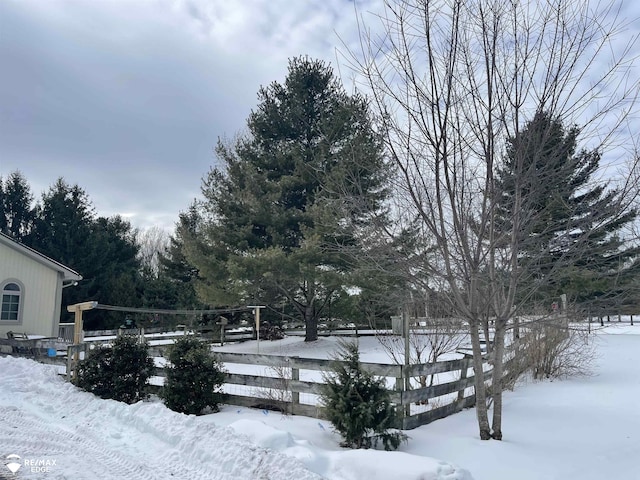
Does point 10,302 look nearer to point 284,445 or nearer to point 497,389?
point 284,445

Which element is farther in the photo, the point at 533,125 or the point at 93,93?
the point at 93,93

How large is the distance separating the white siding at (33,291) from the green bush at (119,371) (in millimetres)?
10153

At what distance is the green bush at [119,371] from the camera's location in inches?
307

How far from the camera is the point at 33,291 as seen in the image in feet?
54.6

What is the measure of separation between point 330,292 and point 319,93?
884 centimetres

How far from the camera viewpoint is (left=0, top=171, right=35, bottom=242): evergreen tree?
27047 mm

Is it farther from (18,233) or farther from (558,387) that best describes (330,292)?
(18,233)

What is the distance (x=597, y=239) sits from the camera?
5.72 m

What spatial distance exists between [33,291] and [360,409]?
15876mm

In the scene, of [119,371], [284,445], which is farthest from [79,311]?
[284,445]

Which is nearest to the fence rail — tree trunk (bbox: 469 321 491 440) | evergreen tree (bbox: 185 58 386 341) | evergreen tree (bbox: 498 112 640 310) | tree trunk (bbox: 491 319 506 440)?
tree trunk (bbox: 469 321 491 440)

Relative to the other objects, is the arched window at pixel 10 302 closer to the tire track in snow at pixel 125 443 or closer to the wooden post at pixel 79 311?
the wooden post at pixel 79 311

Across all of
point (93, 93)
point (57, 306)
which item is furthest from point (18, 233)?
point (93, 93)

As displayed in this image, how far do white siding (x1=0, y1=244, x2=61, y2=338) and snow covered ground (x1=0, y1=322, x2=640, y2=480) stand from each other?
32.2 ft
